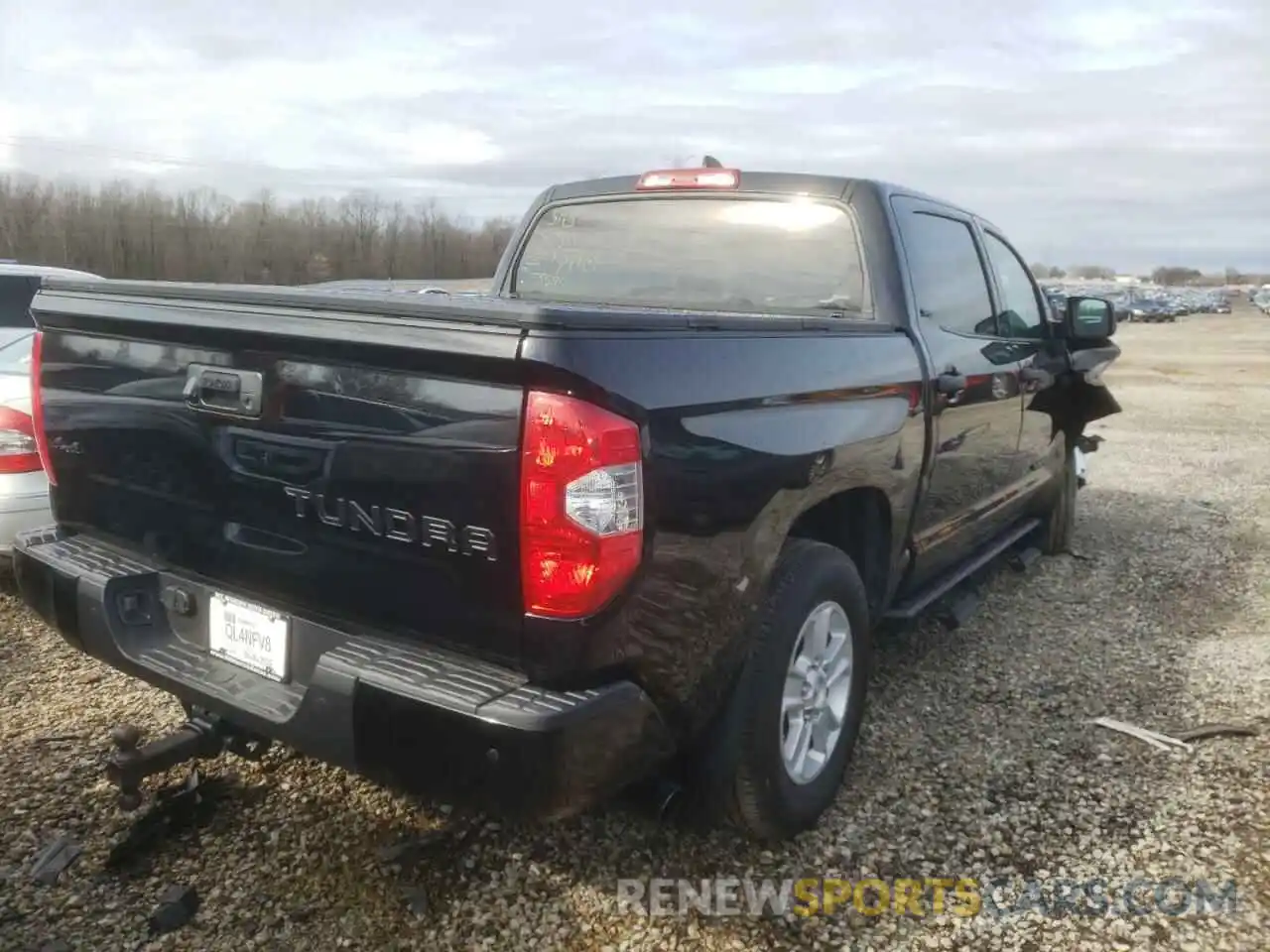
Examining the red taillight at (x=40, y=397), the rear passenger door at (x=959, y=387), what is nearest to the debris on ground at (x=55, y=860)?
the red taillight at (x=40, y=397)

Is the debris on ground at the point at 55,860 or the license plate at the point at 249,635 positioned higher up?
the license plate at the point at 249,635

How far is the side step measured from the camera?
11.7 ft

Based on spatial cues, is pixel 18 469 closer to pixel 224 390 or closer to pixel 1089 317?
pixel 224 390

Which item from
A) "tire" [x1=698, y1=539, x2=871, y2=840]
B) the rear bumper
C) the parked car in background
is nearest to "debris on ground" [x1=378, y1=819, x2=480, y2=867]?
the rear bumper

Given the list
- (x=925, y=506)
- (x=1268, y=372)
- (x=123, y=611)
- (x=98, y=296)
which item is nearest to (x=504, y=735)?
(x=123, y=611)

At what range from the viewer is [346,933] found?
246 centimetres

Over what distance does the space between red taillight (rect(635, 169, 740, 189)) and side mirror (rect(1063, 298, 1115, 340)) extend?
6.49ft

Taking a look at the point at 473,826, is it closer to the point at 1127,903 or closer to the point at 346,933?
the point at 346,933

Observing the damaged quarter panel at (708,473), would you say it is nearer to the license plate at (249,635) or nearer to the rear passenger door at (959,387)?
the license plate at (249,635)

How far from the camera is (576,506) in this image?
196 cm

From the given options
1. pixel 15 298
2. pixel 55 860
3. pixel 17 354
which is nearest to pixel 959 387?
pixel 55 860

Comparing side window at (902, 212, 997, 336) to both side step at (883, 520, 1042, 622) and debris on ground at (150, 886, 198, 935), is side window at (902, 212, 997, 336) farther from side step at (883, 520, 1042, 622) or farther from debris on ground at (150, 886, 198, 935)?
debris on ground at (150, 886, 198, 935)

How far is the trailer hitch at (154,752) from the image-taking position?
8.45ft

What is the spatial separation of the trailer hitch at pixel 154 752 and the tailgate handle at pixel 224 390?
2.90ft
